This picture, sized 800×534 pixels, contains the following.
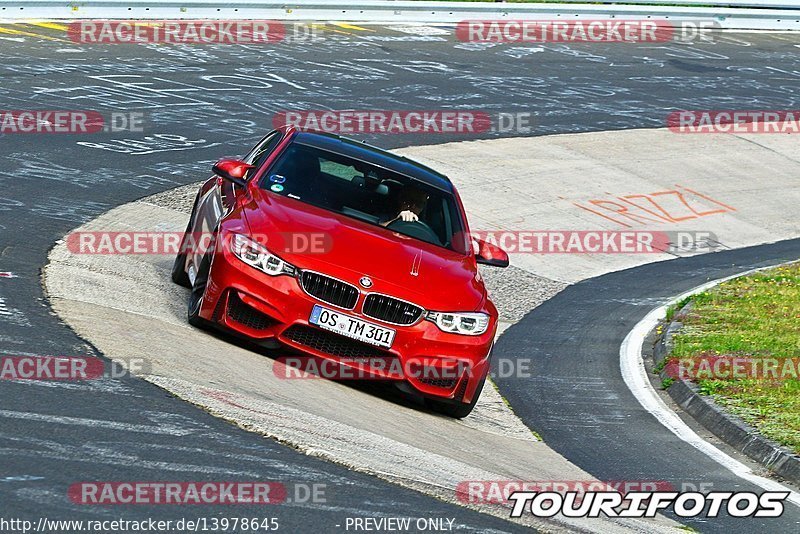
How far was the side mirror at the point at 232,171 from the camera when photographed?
9703mm

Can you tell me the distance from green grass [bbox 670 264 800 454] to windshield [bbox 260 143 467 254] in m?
2.55

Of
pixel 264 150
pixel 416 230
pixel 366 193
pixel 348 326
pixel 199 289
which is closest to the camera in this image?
pixel 348 326

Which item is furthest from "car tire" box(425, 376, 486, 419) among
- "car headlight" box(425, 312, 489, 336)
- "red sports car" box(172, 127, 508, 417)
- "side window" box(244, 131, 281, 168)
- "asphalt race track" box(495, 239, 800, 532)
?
"side window" box(244, 131, 281, 168)

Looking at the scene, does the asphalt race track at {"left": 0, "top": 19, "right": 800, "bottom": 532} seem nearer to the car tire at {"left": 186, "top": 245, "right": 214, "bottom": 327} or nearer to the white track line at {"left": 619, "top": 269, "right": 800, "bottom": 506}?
the white track line at {"left": 619, "top": 269, "right": 800, "bottom": 506}

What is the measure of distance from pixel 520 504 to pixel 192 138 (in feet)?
37.5

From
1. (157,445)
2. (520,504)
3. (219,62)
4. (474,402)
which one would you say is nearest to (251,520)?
(157,445)

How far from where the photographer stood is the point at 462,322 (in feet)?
29.0

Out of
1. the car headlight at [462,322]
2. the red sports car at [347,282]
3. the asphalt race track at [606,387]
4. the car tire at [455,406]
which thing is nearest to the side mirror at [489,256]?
the red sports car at [347,282]

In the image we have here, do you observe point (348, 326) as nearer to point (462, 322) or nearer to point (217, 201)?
point (462, 322)

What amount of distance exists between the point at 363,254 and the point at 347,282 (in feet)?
1.24

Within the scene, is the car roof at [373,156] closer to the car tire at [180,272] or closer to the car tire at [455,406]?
the car tire at [180,272]

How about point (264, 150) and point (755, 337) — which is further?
point (755, 337)

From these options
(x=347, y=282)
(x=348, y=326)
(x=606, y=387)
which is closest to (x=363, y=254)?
(x=347, y=282)

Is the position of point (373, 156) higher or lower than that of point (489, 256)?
higher
